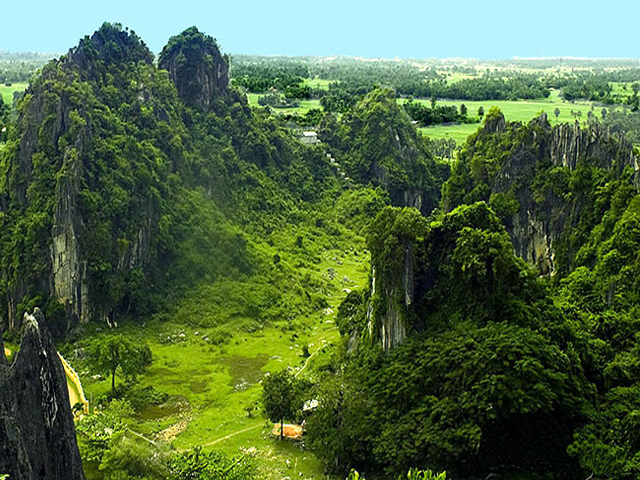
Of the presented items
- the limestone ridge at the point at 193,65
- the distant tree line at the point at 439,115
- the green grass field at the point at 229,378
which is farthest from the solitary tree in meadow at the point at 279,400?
the distant tree line at the point at 439,115

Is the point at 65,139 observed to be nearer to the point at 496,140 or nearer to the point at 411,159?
the point at 496,140

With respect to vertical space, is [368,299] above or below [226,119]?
below

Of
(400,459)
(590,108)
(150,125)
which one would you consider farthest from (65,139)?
(590,108)

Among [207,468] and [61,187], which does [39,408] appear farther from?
[61,187]

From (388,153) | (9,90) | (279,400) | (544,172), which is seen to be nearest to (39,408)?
(279,400)

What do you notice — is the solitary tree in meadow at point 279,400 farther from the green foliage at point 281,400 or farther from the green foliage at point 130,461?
the green foliage at point 130,461

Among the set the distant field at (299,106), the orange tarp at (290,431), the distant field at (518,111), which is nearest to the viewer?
the orange tarp at (290,431)

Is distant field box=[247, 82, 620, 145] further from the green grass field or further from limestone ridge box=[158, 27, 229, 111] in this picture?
the green grass field
